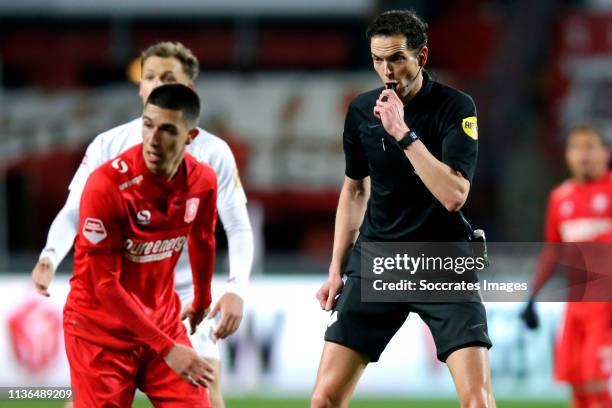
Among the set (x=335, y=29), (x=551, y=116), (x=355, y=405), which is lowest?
(x=355, y=405)

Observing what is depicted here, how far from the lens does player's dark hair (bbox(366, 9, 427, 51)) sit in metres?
4.80

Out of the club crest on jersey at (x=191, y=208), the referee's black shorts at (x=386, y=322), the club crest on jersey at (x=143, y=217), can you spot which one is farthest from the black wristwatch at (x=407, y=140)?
the club crest on jersey at (x=143, y=217)

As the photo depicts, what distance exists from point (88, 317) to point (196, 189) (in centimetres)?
69

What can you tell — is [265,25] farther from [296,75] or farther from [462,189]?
[462,189]

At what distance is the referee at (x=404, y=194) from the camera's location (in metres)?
4.71

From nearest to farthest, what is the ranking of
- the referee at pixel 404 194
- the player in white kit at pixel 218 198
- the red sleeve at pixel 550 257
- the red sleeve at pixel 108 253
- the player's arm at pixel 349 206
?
the red sleeve at pixel 108 253 < the referee at pixel 404 194 < the player's arm at pixel 349 206 < the player in white kit at pixel 218 198 < the red sleeve at pixel 550 257

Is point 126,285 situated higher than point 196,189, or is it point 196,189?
point 196,189

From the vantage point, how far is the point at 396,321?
16.8 ft

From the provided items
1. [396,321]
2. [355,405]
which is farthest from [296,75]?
[396,321]

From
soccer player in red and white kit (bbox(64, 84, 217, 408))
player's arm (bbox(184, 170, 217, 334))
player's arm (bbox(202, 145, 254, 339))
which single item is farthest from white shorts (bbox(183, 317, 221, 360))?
soccer player in red and white kit (bbox(64, 84, 217, 408))

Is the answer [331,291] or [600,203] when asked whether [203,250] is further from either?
[600,203]

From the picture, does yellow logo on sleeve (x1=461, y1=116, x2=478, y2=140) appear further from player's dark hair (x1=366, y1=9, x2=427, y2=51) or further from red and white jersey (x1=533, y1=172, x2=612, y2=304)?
red and white jersey (x1=533, y1=172, x2=612, y2=304)

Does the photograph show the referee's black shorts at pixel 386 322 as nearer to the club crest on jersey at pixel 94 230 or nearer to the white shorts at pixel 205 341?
the white shorts at pixel 205 341

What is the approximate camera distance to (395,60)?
4805 millimetres
